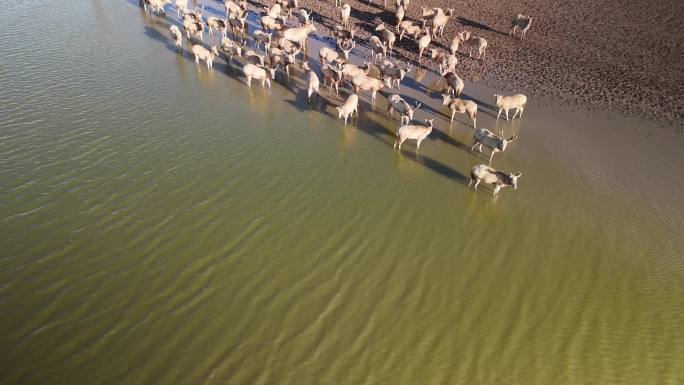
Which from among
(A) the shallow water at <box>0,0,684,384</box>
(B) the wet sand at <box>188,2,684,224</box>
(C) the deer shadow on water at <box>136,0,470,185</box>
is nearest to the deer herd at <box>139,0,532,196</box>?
(C) the deer shadow on water at <box>136,0,470,185</box>

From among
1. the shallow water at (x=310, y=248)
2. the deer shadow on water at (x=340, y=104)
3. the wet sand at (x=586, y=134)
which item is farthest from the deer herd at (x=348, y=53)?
the shallow water at (x=310, y=248)

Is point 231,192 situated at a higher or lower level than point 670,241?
lower

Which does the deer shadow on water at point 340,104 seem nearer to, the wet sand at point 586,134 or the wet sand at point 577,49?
the wet sand at point 586,134

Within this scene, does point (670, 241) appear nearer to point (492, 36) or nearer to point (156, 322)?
A: point (156, 322)

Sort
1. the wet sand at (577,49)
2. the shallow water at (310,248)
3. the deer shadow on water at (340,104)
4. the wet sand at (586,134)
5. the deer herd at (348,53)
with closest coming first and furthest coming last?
1. the shallow water at (310,248)
2. the wet sand at (586,134)
3. the deer shadow on water at (340,104)
4. the deer herd at (348,53)
5. the wet sand at (577,49)

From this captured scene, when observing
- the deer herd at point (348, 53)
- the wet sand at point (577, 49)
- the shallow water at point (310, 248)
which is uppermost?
the wet sand at point (577, 49)

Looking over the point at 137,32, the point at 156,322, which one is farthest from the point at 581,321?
the point at 137,32
